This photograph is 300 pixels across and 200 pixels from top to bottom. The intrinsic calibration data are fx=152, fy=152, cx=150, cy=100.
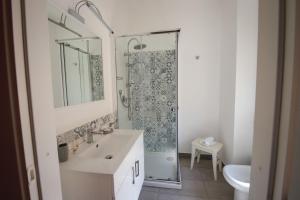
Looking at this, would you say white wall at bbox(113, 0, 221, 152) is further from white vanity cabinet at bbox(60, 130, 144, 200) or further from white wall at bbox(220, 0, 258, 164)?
white vanity cabinet at bbox(60, 130, 144, 200)

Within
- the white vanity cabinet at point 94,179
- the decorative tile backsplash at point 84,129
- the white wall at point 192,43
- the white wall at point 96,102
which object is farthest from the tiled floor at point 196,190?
the white wall at point 96,102

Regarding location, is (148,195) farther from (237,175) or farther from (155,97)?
(155,97)

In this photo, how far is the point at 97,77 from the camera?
1.91 m

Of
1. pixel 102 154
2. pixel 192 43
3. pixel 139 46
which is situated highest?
pixel 192 43

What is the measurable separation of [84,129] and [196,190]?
1610mm

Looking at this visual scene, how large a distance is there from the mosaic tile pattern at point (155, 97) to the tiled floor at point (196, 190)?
1.66 feet

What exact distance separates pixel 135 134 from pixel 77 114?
66 cm

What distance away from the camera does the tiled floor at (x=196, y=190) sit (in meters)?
1.87

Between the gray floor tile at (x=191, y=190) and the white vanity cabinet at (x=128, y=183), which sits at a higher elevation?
the white vanity cabinet at (x=128, y=183)

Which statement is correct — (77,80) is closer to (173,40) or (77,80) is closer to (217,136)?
(173,40)

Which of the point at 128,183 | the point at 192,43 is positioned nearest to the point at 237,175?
the point at 128,183

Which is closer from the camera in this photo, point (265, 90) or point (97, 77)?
point (265, 90)

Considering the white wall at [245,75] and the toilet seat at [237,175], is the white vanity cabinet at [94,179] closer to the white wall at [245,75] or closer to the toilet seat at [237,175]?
the toilet seat at [237,175]

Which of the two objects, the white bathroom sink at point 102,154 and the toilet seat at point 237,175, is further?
the toilet seat at point 237,175
